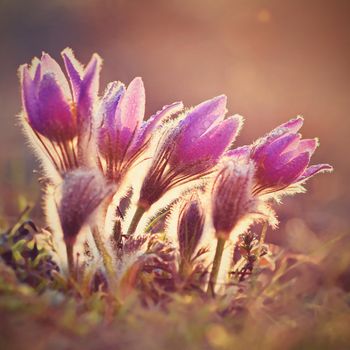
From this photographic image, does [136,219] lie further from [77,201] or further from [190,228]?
[77,201]

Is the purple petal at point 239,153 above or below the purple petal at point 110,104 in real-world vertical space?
below

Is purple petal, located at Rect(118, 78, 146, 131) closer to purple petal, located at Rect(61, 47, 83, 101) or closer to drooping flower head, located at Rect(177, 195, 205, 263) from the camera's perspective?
purple petal, located at Rect(61, 47, 83, 101)

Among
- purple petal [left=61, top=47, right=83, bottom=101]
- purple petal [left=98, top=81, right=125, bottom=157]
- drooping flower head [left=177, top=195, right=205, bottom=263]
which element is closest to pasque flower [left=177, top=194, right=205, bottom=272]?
drooping flower head [left=177, top=195, right=205, bottom=263]

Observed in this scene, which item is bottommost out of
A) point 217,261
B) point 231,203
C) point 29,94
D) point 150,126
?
point 217,261

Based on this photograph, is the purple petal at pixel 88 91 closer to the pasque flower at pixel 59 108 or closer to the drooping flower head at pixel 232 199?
the pasque flower at pixel 59 108

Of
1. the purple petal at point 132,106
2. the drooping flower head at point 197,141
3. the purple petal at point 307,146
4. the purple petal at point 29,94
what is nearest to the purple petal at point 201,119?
the drooping flower head at point 197,141

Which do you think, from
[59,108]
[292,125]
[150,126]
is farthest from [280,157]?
[59,108]

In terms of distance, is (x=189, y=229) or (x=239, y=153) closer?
(x=189, y=229)
